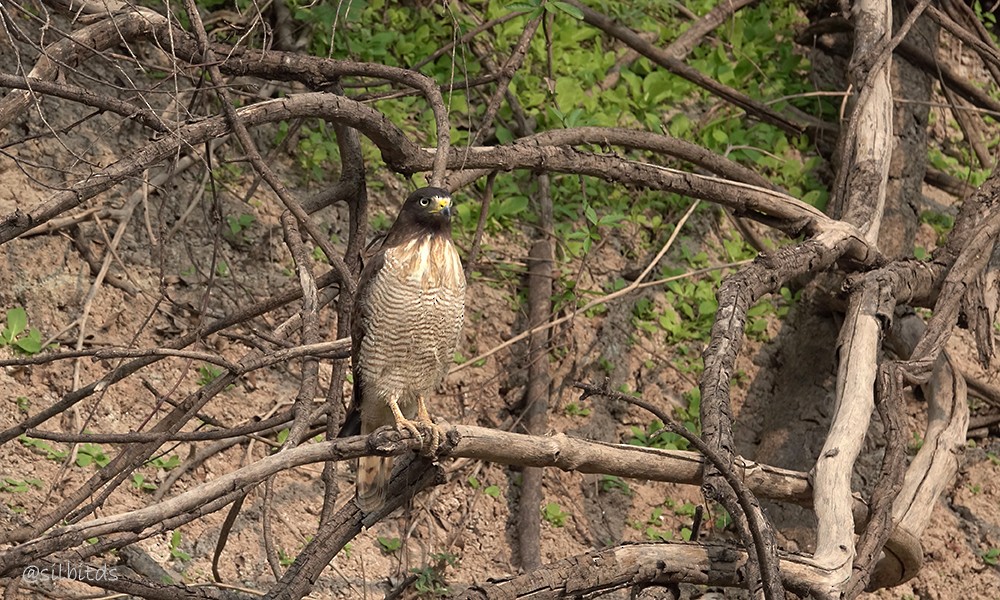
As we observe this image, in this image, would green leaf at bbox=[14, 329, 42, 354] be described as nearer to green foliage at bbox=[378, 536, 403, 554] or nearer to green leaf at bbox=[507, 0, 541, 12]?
green foliage at bbox=[378, 536, 403, 554]

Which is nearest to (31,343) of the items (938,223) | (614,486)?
(614,486)

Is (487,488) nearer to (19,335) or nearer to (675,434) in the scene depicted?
(675,434)

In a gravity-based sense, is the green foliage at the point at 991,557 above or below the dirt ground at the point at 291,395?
below

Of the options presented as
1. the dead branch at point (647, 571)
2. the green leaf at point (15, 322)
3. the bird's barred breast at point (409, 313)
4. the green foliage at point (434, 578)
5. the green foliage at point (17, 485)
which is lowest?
the dead branch at point (647, 571)

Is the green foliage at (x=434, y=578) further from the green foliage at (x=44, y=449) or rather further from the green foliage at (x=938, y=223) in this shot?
the green foliage at (x=938, y=223)

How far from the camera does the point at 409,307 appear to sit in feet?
13.7

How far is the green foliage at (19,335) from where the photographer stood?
4930mm

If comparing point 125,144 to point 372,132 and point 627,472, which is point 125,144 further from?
point 627,472

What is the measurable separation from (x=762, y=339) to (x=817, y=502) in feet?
7.02

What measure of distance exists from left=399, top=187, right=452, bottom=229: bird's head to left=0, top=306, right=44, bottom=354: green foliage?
6.19ft

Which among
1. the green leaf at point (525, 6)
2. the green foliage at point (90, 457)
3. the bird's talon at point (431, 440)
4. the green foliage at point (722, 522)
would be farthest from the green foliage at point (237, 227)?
the green foliage at point (722, 522)

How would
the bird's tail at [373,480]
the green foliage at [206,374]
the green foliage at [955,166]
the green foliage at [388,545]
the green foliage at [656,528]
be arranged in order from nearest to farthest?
the bird's tail at [373,480]
the green foliage at [388,545]
the green foliage at [206,374]
the green foliage at [656,528]
the green foliage at [955,166]

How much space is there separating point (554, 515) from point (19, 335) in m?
2.59

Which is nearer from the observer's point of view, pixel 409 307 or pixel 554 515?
pixel 409 307
